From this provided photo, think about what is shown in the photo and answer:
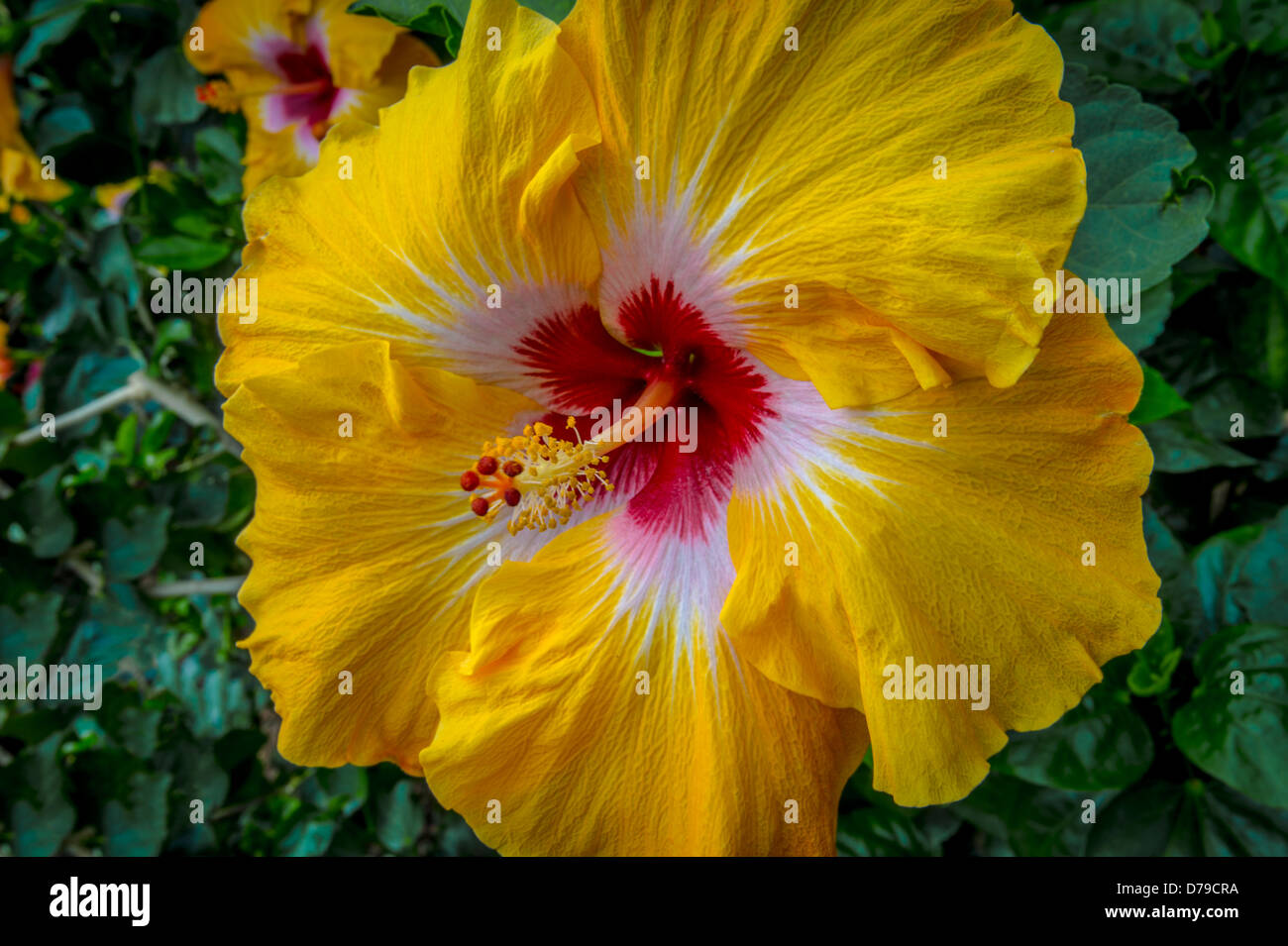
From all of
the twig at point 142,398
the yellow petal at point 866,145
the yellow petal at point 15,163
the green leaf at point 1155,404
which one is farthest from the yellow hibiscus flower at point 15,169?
the green leaf at point 1155,404

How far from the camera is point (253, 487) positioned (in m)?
2.36

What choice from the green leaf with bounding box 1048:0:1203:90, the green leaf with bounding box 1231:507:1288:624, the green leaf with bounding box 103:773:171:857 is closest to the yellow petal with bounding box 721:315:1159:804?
the green leaf with bounding box 1231:507:1288:624

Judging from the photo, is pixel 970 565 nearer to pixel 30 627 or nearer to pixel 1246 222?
pixel 1246 222

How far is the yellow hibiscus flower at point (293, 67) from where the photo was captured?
2.04 m

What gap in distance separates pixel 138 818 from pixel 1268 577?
7.59ft

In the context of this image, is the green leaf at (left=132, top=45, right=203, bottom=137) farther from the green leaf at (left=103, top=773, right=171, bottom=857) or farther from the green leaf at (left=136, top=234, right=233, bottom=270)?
the green leaf at (left=103, top=773, right=171, bottom=857)

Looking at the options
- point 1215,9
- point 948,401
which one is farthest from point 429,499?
point 1215,9

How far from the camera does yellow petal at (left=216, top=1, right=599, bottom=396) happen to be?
3.69 ft

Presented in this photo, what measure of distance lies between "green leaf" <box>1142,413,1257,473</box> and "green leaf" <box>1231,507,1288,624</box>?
14 centimetres

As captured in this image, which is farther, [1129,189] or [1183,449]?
[1183,449]

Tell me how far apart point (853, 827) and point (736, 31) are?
4.88 ft

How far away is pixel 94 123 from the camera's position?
2309 millimetres

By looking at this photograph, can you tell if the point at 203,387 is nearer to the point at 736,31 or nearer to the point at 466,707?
the point at 466,707

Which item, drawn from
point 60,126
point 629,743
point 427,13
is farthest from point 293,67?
point 629,743
